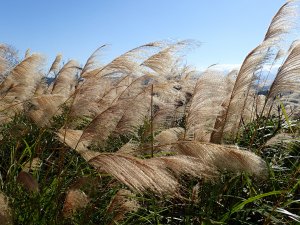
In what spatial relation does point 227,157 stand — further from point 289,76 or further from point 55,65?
point 55,65

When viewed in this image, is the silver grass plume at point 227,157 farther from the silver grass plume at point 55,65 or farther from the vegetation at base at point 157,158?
the silver grass plume at point 55,65

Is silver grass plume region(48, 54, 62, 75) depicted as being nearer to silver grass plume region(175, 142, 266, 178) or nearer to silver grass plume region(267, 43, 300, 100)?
silver grass plume region(267, 43, 300, 100)

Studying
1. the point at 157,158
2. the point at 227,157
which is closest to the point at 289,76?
the point at 227,157

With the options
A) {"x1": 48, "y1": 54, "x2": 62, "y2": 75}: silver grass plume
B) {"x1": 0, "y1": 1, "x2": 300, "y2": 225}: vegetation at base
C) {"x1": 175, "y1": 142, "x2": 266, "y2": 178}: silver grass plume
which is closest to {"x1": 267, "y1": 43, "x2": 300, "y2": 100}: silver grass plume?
{"x1": 0, "y1": 1, "x2": 300, "y2": 225}: vegetation at base

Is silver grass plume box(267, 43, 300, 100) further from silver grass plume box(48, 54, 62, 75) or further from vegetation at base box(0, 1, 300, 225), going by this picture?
silver grass plume box(48, 54, 62, 75)

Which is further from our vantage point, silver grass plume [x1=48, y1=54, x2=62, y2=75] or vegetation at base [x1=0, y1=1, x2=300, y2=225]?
silver grass plume [x1=48, y1=54, x2=62, y2=75]

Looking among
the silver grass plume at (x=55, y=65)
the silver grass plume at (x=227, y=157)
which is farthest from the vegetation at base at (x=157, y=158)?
the silver grass plume at (x=55, y=65)

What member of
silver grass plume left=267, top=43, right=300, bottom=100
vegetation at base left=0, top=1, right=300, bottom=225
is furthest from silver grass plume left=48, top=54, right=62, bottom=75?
silver grass plume left=267, top=43, right=300, bottom=100

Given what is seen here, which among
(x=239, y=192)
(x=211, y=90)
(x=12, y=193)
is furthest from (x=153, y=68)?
(x=12, y=193)

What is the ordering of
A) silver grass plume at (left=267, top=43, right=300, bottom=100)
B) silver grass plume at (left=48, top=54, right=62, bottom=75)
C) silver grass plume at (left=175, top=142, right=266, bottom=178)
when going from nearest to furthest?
silver grass plume at (left=175, top=142, right=266, bottom=178)
silver grass plume at (left=267, top=43, right=300, bottom=100)
silver grass plume at (left=48, top=54, right=62, bottom=75)

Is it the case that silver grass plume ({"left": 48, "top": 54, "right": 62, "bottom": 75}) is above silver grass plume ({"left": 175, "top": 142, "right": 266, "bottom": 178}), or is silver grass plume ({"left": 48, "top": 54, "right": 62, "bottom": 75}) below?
below

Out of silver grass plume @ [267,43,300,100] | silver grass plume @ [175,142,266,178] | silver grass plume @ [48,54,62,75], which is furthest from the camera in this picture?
silver grass plume @ [48,54,62,75]

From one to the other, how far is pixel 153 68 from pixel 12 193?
1.63 metres

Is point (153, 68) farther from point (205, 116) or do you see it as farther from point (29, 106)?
point (29, 106)
